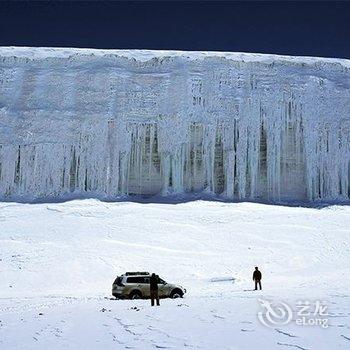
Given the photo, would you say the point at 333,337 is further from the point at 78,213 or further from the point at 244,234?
the point at 78,213

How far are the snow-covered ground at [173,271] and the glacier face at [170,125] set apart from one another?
3.43 m

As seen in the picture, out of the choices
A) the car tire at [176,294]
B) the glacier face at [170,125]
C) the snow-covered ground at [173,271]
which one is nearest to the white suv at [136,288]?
the car tire at [176,294]

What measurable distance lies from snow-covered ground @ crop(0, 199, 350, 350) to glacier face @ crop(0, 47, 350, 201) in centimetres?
343

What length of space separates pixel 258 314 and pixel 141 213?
2376 cm

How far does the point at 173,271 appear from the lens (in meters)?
25.7

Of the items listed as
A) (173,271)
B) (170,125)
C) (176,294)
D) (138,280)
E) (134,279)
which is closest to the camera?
(176,294)

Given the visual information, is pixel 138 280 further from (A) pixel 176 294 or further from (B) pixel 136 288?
(A) pixel 176 294

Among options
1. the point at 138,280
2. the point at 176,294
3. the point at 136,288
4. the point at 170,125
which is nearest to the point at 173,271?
the point at 138,280

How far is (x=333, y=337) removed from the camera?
835 cm

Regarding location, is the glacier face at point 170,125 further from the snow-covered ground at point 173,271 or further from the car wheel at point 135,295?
the car wheel at point 135,295

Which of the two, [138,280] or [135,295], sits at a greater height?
[138,280]

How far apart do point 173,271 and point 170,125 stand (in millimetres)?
17630

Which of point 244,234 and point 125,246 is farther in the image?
point 244,234

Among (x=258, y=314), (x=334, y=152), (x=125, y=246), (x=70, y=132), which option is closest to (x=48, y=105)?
(x=70, y=132)
